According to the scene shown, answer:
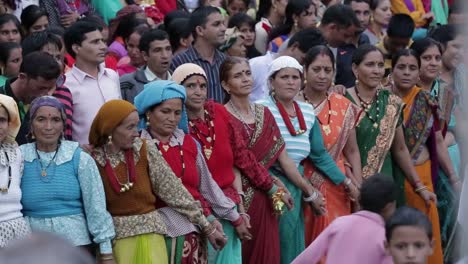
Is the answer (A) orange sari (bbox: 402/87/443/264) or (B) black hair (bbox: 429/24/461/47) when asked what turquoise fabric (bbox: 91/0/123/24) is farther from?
(A) orange sari (bbox: 402/87/443/264)

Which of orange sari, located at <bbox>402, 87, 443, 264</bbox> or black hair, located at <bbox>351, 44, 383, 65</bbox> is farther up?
black hair, located at <bbox>351, 44, 383, 65</bbox>

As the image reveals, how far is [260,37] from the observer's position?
11086mm

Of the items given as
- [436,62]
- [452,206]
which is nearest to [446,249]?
[452,206]

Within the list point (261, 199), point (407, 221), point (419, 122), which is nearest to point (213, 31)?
point (419, 122)

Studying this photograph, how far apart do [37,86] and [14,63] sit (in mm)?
1090

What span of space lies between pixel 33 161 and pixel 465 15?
3.98m

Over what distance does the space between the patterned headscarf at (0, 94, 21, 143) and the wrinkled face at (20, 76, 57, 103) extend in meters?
0.73

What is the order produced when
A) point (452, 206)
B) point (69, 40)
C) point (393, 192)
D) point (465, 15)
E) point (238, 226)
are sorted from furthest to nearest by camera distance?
point (452, 206) → point (69, 40) → point (238, 226) → point (393, 192) → point (465, 15)

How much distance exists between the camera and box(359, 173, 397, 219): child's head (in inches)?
220

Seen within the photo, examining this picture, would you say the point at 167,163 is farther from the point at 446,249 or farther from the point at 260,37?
the point at 260,37

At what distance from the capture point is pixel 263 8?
1189 centimetres

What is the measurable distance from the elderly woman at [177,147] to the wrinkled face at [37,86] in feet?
1.78

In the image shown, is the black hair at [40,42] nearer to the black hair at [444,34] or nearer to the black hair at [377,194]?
the black hair at [377,194]

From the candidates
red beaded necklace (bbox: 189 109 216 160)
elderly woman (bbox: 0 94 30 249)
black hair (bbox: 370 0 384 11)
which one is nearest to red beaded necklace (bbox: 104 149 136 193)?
elderly woman (bbox: 0 94 30 249)
